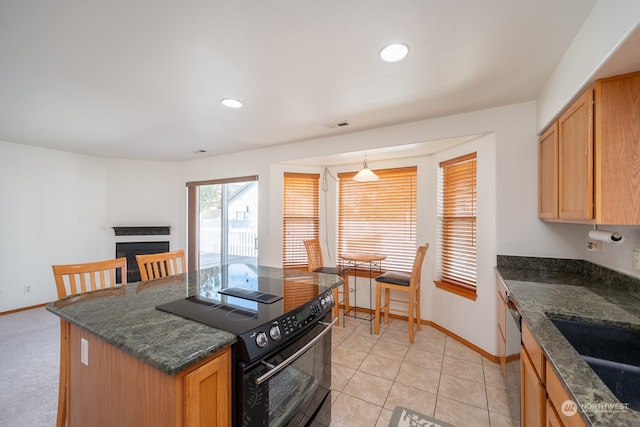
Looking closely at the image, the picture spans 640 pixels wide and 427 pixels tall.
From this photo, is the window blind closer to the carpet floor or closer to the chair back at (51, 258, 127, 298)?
the chair back at (51, 258, 127, 298)

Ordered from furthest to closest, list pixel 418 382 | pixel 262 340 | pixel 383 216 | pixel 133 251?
pixel 133 251, pixel 383 216, pixel 418 382, pixel 262 340

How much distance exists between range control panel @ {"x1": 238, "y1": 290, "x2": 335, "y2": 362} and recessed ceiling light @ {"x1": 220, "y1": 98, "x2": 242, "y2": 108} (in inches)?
76.0

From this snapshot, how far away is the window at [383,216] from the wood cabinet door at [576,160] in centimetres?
173

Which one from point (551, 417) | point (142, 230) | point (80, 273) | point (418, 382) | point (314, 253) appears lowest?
point (418, 382)

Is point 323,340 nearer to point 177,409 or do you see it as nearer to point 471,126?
point 177,409

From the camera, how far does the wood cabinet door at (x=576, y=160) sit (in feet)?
4.55

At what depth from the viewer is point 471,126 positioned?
254cm

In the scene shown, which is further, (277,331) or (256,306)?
(256,306)

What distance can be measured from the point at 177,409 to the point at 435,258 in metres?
3.13

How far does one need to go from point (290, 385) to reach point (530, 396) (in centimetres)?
119

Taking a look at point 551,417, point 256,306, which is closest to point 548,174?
point 551,417

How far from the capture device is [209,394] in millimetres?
954

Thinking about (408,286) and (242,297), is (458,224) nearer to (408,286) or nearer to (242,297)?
(408,286)

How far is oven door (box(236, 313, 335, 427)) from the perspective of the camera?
1.02 meters
